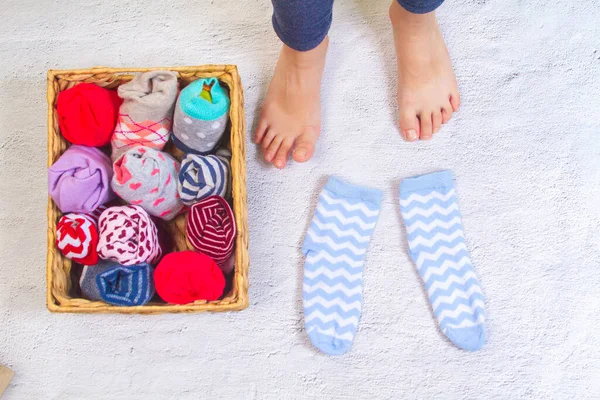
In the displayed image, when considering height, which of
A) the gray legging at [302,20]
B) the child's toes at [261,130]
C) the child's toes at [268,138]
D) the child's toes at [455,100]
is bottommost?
the child's toes at [268,138]

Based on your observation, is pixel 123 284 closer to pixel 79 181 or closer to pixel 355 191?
pixel 79 181

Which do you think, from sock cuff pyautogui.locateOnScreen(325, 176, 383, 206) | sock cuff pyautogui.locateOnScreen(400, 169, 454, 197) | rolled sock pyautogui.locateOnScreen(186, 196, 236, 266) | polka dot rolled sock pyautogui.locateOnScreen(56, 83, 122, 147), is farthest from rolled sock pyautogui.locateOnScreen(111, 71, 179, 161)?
sock cuff pyautogui.locateOnScreen(400, 169, 454, 197)

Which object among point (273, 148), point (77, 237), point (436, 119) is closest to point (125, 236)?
point (77, 237)

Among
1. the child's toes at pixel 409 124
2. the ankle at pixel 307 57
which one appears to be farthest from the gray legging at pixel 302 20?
the child's toes at pixel 409 124

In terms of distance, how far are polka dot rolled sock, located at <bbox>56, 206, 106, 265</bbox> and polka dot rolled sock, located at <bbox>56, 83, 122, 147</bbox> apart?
11cm

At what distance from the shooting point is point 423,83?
3.18 ft

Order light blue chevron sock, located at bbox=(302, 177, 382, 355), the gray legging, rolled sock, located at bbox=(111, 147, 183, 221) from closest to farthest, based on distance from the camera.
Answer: the gray legging
rolled sock, located at bbox=(111, 147, 183, 221)
light blue chevron sock, located at bbox=(302, 177, 382, 355)

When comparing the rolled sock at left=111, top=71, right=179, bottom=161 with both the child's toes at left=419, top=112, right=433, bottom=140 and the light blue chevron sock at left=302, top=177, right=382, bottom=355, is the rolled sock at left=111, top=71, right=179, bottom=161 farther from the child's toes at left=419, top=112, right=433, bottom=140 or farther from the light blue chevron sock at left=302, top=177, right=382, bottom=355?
the child's toes at left=419, top=112, right=433, bottom=140

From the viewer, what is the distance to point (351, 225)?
950mm

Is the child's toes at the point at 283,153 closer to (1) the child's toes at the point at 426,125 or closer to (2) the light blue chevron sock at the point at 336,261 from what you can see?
(2) the light blue chevron sock at the point at 336,261

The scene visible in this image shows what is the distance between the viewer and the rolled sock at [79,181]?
828mm

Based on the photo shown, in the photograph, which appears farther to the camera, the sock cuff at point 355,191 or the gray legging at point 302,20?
the sock cuff at point 355,191

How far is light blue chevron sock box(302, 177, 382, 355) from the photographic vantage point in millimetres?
911

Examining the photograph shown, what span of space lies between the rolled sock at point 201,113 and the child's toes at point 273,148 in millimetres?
118
